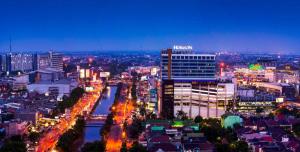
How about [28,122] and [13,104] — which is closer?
[28,122]

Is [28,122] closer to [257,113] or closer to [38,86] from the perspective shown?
[257,113]

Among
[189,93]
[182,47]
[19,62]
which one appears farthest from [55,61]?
[189,93]

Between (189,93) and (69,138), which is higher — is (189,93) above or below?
above

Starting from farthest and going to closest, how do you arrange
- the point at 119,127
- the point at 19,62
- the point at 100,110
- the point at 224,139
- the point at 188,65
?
the point at 19,62
the point at 100,110
the point at 188,65
the point at 119,127
the point at 224,139

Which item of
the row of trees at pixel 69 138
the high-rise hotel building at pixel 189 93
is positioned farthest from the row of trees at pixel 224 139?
the row of trees at pixel 69 138

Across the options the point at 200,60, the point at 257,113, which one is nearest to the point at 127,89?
the point at 200,60

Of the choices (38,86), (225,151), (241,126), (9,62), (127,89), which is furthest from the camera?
(9,62)

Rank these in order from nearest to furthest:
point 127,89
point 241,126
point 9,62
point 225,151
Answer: point 225,151 < point 241,126 < point 127,89 < point 9,62

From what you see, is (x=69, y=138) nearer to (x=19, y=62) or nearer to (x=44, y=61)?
(x=44, y=61)
